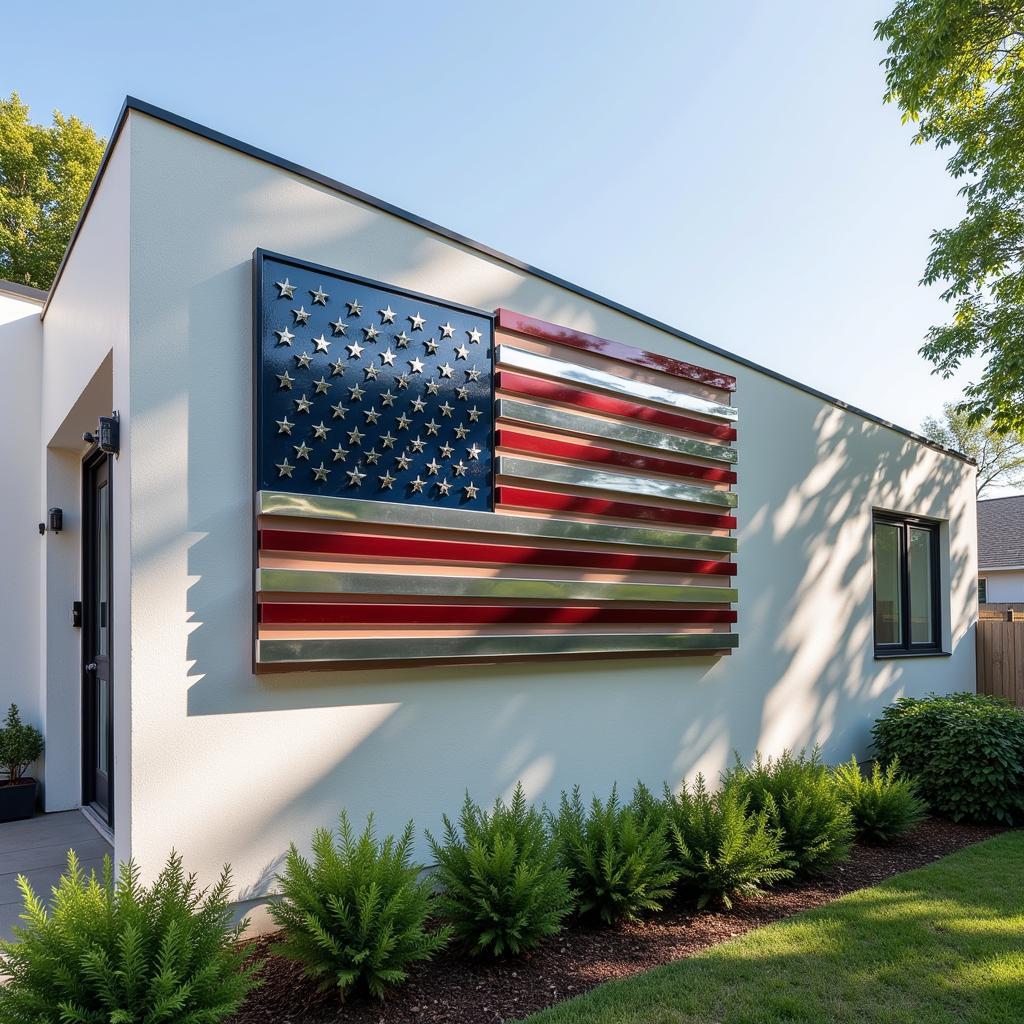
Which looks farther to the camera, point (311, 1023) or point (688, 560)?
point (688, 560)

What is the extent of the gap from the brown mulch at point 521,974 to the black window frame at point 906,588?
3962 mm

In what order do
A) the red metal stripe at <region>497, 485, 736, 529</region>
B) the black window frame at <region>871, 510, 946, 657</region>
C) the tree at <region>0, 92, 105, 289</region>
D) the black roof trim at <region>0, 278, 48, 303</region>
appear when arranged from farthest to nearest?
the tree at <region>0, 92, 105, 289</region> → the black window frame at <region>871, 510, 946, 657</region> → the black roof trim at <region>0, 278, 48, 303</region> → the red metal stripe at <region>497, 485, 736, 529</region>

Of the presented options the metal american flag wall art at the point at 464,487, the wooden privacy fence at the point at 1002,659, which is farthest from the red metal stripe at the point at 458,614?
the wooden privacy fence at the point at 1002,659

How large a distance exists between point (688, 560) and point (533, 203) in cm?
450

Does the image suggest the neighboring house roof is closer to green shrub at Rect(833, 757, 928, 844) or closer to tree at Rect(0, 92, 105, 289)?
green shrub at Rect(833, 757, 928, 844)

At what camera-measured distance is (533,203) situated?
24.9 feet

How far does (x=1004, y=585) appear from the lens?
22484 millimetres

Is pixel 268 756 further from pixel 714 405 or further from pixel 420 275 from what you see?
pixel 714 405

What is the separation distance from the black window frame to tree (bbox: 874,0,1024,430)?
2357mm

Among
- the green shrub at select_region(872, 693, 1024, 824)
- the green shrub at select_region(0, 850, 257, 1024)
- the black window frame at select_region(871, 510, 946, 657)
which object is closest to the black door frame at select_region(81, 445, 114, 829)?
the green shrub at select_region(0, 850, 257, 1024)

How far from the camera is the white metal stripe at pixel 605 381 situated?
4.20 meters

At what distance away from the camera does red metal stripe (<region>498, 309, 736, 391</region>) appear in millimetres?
4270

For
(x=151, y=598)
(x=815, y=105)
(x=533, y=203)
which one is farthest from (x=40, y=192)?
(x=151, y=598)

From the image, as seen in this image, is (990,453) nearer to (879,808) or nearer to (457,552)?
(879,808)
